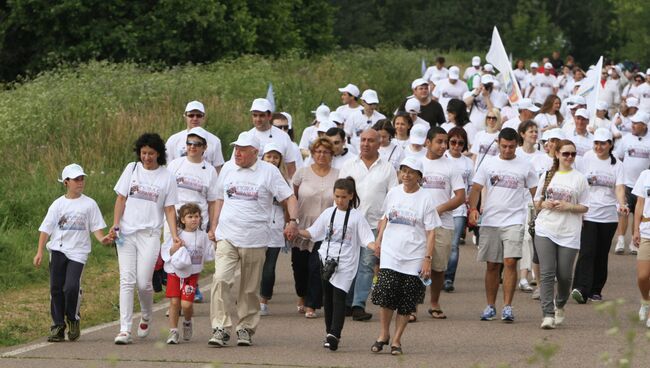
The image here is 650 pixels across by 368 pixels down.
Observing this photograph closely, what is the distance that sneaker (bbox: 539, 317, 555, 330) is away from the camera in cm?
1416

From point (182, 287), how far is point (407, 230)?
194cm

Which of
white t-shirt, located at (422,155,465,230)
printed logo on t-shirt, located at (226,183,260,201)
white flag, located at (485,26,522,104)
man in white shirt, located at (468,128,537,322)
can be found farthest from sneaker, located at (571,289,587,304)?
white flag, located at (485,26,522,104)

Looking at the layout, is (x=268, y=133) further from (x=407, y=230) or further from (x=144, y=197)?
(x=407, y=230)

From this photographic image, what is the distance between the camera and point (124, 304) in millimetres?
13375

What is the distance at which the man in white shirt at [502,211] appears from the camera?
1469cm

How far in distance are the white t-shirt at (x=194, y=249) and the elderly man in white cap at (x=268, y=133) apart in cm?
238

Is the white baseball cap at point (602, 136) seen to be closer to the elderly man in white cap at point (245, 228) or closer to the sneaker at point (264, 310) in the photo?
the sneaker at point (264, 310)

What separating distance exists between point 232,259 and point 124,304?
95 cm

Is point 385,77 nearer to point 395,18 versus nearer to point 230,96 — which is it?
point 230,96

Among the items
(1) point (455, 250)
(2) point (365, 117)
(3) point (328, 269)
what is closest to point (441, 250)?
(1) point (455, 250)

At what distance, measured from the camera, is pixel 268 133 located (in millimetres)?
16188

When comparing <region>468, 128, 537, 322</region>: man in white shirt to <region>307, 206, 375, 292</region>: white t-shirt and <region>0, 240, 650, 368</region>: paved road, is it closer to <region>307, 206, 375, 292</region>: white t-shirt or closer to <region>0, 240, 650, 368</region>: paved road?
<region>0, 240, 650, 368</region>: paved road

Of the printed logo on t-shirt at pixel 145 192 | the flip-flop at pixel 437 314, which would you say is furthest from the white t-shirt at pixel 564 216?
the printed logo on t-shirt at pixel 145 192

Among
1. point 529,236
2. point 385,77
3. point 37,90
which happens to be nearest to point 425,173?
point 529,236
